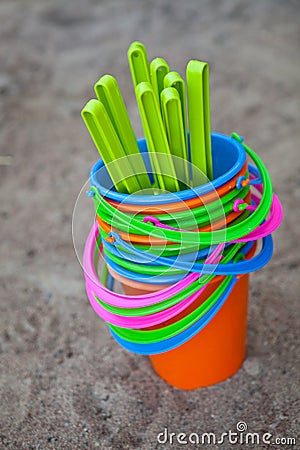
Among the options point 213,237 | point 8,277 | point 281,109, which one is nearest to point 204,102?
point 213,237

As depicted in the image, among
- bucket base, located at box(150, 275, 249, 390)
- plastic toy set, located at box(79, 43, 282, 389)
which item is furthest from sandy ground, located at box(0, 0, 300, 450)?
plastic toy set, located at box(79, 43, 282, 389)

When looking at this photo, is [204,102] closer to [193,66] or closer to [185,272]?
[193,66]

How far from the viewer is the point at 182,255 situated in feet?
2.34

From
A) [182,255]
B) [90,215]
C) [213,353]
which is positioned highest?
[182,255]

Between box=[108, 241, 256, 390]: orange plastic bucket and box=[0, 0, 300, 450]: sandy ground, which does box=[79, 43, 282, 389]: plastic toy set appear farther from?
box=[0, 0, 300, 450]: sandy ground

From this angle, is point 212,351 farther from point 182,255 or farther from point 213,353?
point 182,255

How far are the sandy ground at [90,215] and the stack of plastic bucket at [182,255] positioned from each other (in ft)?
0.46

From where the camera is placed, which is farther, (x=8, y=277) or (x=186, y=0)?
(x=186, y=0)

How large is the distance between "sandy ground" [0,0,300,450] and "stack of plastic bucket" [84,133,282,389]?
141mm

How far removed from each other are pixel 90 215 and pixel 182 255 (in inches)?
31.2

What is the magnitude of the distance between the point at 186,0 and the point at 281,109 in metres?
1.36

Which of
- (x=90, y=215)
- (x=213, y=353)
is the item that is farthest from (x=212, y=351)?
(x=90, y=215)

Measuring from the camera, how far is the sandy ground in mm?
881

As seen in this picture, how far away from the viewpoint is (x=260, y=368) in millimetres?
940
